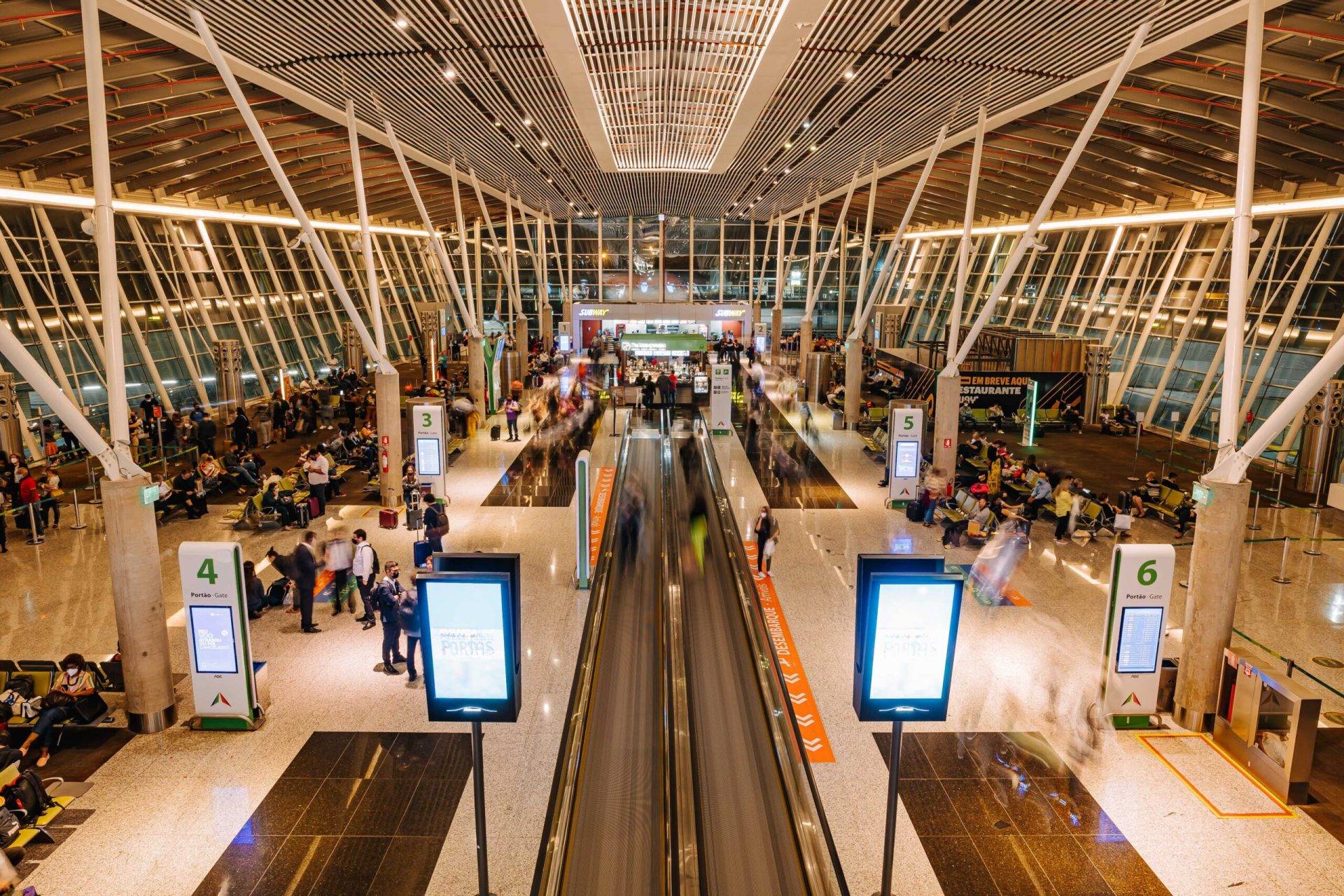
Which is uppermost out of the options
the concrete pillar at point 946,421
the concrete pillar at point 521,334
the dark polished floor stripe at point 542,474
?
the concrete pillar at point 521,334

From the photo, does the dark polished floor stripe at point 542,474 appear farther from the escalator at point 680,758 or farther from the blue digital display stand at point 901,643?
the blue digital display stand at point 901,643

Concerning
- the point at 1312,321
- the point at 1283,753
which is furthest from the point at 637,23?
the point at 1312,321

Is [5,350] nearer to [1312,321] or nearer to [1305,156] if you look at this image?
[1305,156]

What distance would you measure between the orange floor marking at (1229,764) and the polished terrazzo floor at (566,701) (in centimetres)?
9

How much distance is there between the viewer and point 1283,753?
25.2 feet

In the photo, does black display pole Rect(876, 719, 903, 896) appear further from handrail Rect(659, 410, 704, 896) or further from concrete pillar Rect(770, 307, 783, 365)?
concrete pillar Rect(770, 307, 783, 365)

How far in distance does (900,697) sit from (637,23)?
49.1 ft

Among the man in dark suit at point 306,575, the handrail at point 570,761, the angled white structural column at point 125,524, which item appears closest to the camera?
the handrail at point 570,761

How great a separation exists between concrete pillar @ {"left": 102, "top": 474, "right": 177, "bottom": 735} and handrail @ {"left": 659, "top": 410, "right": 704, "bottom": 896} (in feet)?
16.9

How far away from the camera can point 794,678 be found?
997cm

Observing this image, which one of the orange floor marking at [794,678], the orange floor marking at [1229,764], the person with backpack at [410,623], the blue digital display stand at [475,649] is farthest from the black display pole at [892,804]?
the person with backpack at [410,623]

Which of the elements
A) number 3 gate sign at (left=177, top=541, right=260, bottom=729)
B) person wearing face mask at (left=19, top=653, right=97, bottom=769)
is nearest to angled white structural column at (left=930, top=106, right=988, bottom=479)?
number 3 gate sign at (left=177, top=541, right=260, bottom=729)

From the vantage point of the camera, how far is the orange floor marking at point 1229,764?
293 inches

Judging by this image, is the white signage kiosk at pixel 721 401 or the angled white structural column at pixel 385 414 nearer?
the angled white structural column at pixel 385 414
